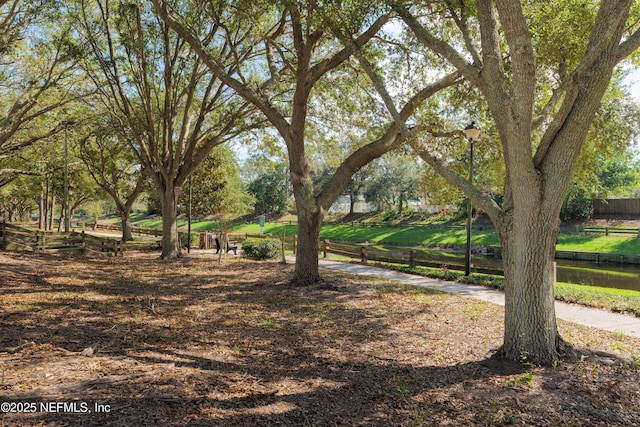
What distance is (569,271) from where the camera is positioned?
68.6 ft

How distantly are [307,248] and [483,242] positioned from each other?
27632mm

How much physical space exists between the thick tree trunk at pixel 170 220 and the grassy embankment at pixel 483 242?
6.13 meters

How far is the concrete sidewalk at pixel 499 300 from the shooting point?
7.61 meters

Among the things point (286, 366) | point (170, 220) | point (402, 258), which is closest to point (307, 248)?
point (286, 366)

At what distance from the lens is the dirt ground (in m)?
3.83

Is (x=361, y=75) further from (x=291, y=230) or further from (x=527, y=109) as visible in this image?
(x=291, y=230)

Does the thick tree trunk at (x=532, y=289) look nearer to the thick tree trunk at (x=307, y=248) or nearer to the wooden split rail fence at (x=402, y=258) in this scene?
the thick tree trunk at (x=307, y=248)

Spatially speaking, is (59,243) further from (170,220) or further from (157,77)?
(157,77)

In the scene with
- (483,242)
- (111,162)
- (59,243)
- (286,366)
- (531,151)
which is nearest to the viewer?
(531,151)

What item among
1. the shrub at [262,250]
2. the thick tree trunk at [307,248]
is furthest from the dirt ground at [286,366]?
the shrub at [262,250]

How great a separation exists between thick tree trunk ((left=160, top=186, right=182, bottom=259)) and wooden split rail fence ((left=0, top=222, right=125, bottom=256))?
3.55 metres

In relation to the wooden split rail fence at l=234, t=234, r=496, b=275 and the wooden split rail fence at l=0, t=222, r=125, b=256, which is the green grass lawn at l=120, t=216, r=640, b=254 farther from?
the wooden split rail fence at l=0, t=222, r=125, b=256

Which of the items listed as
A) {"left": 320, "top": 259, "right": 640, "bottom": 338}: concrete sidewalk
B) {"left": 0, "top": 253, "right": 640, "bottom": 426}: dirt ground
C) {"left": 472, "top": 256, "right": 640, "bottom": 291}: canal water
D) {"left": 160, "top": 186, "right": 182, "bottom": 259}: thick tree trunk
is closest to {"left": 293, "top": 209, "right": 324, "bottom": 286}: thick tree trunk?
{"left": 0, "top": 253, "right": 640, "bottom": 426}: dirt ground

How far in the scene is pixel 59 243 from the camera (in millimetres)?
19984
